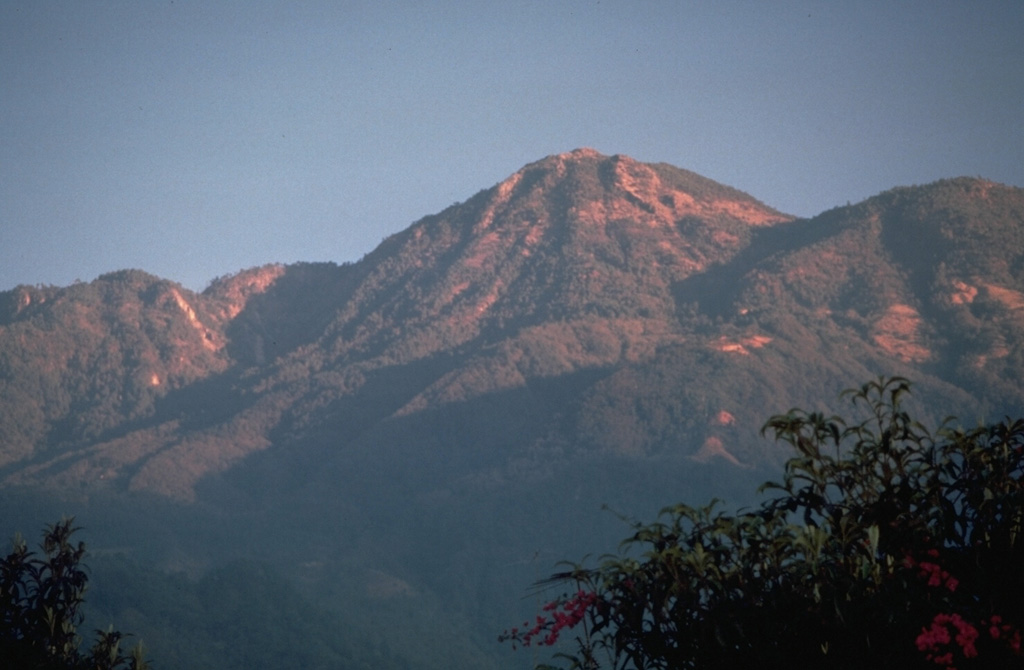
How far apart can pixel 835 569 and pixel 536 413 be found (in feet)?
482

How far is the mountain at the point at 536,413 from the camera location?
128250 millimetres

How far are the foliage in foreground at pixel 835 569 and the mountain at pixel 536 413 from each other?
298 feet

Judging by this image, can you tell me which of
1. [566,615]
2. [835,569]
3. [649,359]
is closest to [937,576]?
[835,569]

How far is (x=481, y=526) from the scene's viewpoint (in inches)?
5310

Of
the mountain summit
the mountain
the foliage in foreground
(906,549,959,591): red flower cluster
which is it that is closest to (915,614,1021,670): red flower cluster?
the foliage in foreground

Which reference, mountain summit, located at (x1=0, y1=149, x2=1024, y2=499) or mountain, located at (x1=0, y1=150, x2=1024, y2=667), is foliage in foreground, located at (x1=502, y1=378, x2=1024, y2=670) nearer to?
mountain, located at (x1=0, y1=150, x2=1024, y2=667)

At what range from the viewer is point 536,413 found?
15725 centimetres

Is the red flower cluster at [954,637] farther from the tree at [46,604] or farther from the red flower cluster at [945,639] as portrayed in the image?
the tree at [46,604]

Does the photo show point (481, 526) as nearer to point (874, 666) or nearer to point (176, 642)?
point (176, 642)

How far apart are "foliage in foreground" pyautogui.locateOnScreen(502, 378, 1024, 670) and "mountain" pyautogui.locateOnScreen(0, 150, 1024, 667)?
9071cm

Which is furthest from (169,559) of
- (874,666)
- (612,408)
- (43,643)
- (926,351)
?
(874,666)

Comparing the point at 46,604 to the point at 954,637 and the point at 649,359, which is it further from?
the point at 649,359

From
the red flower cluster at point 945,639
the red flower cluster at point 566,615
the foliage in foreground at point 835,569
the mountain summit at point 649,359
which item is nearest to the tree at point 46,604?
the red flower cluster at point 566,615

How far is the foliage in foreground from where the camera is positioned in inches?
394
